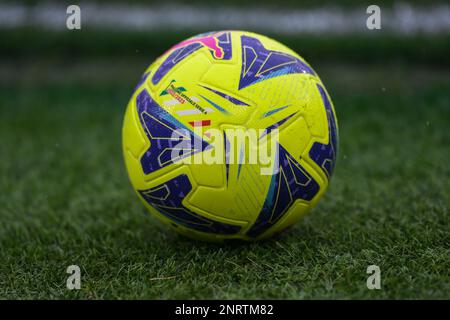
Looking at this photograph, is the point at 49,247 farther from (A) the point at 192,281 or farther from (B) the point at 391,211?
(B) the point at 391,211

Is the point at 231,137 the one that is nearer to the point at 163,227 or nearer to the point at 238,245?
the point at 238,245

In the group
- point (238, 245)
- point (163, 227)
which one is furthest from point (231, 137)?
point (163, 227)

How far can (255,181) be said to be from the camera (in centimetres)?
272

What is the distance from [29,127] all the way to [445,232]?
14.4 ft

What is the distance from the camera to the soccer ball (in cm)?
268

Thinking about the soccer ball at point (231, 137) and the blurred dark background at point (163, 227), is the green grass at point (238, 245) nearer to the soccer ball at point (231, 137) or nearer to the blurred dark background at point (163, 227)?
the blurred dark background at point (163, 227)

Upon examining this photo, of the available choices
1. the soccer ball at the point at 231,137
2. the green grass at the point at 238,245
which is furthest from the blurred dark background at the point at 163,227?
the soccer ball at the point at 231,137

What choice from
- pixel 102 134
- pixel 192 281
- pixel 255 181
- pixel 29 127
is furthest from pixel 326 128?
pixel 29 127

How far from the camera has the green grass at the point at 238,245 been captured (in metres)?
2.66

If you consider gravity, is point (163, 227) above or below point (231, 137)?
below

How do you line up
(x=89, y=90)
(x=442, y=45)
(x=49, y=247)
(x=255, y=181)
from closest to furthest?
(x=255, y=181) → (x=49, y=247) → (x=442, y=45) → (x=89, y=90)

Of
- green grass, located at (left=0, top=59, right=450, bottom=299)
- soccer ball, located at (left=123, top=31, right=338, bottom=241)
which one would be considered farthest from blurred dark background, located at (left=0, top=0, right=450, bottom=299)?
soccer ball, located at (left=123, top=31, right=338, bottom=241)

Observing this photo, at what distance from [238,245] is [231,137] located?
708 mm

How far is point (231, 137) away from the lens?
2664 mm
